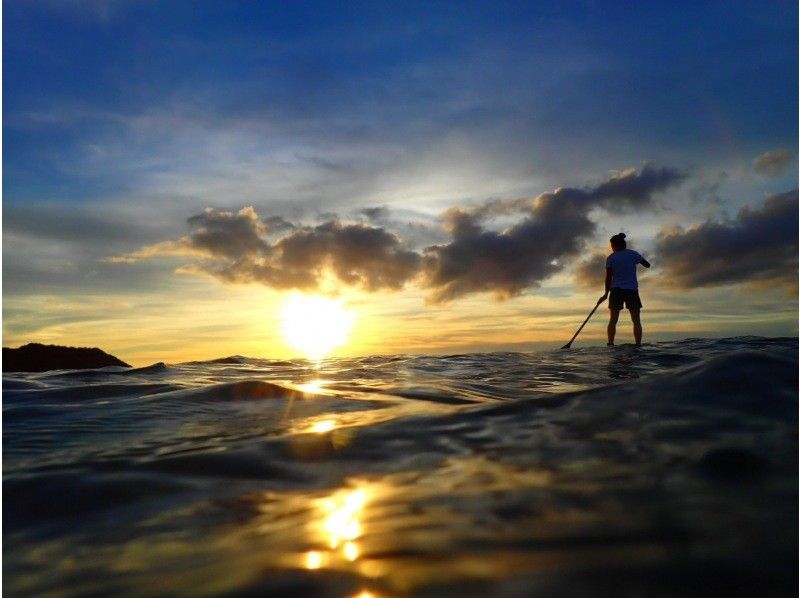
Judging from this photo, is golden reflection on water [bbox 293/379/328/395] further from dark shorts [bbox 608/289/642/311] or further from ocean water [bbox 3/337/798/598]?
dark shorts [bbox 608/289/642/311]

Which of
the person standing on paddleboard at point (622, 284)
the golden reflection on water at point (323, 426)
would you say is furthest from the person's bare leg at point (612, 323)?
the golden reflection on water at point (323, 426)

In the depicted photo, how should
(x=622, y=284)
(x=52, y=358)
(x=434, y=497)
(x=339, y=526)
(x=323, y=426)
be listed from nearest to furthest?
(x=339, y=526)
(x=434, y=497)
(x=323, y=426)
(x=622, y=284)
(x=52, y=358)

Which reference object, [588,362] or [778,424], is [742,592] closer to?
A: [778,424]

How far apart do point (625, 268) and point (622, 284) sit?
1.29ft

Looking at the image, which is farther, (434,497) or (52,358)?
(52,358)

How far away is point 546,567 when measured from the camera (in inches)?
53.4

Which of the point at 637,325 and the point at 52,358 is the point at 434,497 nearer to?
the point at 637,325

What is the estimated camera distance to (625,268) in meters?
13.6

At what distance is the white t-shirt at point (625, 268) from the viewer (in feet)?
44.5

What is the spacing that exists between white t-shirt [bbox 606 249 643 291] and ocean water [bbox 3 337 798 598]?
10.2m

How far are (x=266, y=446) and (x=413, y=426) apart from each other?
2.70 ft

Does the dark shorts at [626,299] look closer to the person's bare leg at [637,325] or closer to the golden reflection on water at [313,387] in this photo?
the person's bare leg at [637,325]

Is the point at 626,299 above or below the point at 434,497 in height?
above

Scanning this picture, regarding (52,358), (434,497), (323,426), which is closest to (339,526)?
(434,497)
